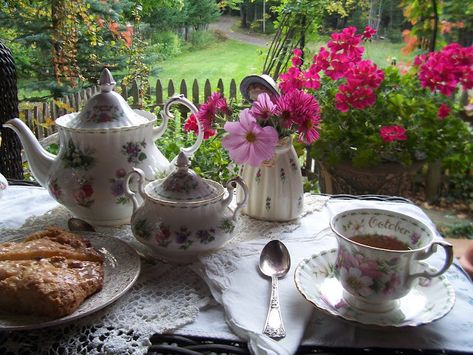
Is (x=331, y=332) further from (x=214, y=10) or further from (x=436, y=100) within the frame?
(x=214, y=10)

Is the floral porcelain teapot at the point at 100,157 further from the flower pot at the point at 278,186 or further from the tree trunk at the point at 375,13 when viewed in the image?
the tree trunk at the point at 375,13

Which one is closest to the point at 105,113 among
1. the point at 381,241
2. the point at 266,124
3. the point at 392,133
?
the point at 266,124

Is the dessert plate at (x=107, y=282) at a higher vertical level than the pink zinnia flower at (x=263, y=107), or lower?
lower

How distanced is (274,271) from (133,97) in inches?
87.0

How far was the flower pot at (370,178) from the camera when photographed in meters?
1.49

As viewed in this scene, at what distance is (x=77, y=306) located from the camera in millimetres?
542

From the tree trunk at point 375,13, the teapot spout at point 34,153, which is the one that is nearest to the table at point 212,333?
the teapot spout at point 34,153

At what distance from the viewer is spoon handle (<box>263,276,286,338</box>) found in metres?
0.52

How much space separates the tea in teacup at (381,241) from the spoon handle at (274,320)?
0.14 m

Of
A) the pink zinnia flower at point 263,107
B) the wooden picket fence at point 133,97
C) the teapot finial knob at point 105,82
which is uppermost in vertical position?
the teapot finial knob at point 105,82

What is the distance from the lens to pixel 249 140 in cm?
75

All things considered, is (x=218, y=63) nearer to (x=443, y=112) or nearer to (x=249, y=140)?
(x=443, y=112)

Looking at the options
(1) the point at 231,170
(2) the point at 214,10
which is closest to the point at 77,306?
(1) the point at 231,170

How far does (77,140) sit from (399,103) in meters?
1.07
